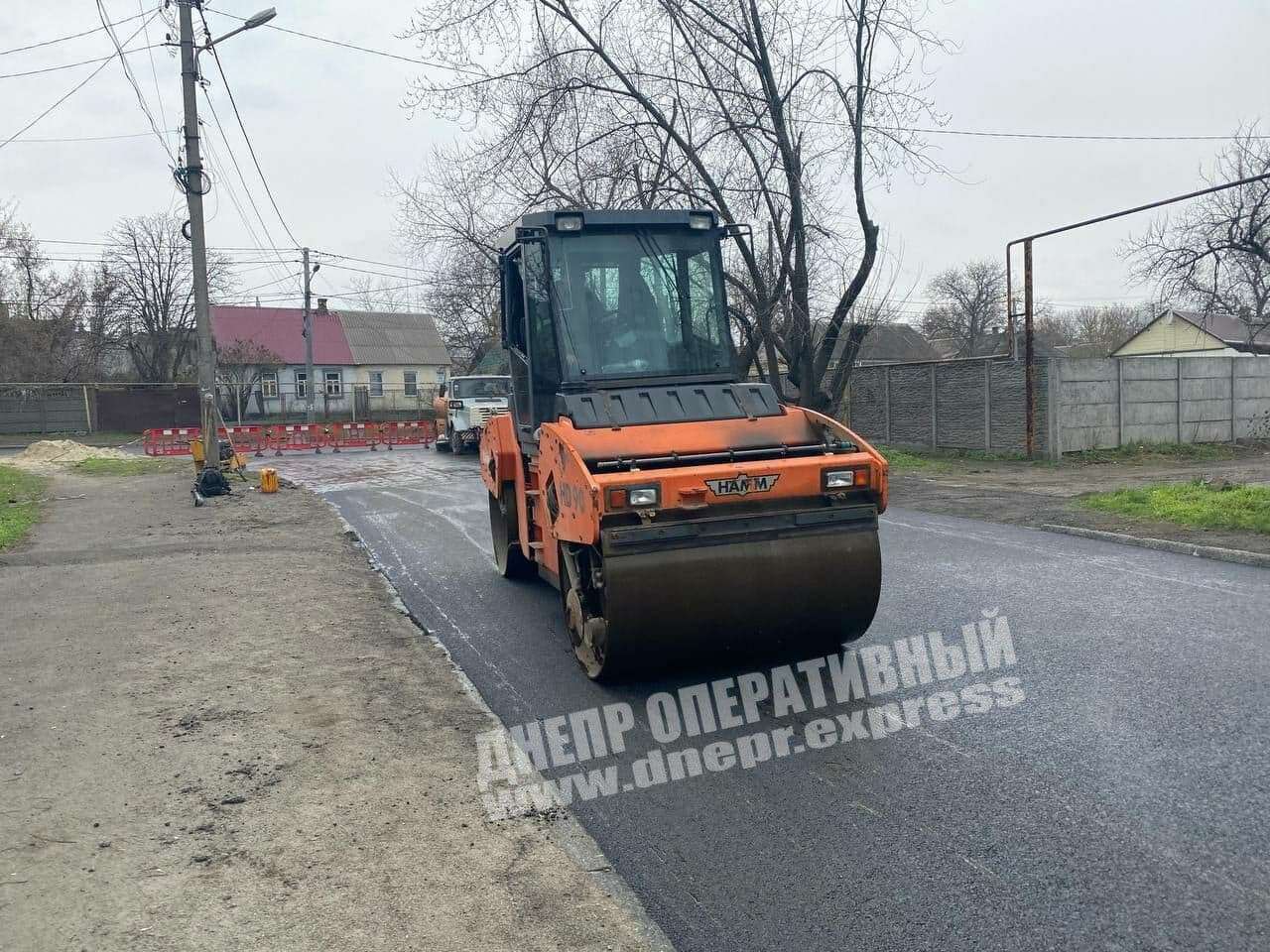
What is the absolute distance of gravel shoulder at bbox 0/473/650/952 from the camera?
3.44 m

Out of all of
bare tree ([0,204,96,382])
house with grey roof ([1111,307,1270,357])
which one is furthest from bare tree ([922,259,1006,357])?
bare tree ([0,204,96,382])

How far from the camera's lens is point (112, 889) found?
144 inches

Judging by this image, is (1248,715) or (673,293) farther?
(673,293)

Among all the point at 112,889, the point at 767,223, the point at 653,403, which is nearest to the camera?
the point at 112,889

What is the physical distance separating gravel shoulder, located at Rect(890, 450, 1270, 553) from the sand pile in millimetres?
20677

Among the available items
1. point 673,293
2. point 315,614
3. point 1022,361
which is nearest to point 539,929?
point 673,293

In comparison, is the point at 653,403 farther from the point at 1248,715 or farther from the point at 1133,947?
the point at 1133,947

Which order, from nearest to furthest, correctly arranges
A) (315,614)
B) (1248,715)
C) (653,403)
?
(1248,715) < (653,403) < (315,614)

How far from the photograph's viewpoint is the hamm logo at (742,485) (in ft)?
18.1

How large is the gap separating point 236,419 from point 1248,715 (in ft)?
155

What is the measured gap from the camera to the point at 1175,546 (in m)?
9.89

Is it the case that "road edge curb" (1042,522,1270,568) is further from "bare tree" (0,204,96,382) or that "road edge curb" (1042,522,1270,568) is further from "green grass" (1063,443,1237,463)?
"bare tree" (0,204,96,382)

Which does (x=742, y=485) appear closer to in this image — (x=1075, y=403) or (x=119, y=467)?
(x=1075, y=403)

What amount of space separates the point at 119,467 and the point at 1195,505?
22.7 m
